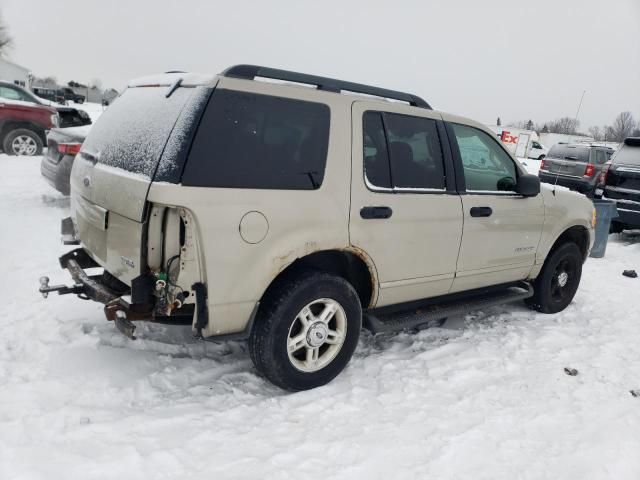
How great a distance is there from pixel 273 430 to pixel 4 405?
1.53 meters

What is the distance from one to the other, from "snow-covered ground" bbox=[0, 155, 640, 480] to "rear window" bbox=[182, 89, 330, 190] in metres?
1.39

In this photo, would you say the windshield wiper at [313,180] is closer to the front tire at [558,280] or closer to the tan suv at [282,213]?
the tan suv at [282,213]

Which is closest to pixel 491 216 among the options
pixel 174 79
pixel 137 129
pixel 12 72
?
pixel 174 79

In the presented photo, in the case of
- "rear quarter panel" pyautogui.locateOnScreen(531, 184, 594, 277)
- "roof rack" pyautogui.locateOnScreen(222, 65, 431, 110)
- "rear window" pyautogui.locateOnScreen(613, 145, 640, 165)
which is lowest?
"rear quarter panel" pyautogui.locateOnScreen(531, 184, 594, 277)

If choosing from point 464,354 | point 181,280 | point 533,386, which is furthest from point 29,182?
point 533,386

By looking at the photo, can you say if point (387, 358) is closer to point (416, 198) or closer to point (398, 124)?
point (416, 198)

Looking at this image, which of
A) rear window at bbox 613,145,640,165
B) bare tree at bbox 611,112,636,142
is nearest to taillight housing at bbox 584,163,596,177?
rear window at bbox 613,145,640,165

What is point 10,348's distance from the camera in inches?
130

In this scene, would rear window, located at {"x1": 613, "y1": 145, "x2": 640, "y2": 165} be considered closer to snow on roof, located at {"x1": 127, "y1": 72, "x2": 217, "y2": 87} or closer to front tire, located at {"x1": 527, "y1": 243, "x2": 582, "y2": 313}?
front tire, located at {"x1": 527, "y1": 243, "x2": 582, "y2": 313}

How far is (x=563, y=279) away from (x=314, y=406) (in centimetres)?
341

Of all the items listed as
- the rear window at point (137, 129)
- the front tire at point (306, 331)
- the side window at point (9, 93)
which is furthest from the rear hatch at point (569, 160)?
the side window at point (9, 93)

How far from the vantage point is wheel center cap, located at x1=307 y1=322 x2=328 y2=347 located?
3086mm

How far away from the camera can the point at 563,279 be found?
5.05 meters

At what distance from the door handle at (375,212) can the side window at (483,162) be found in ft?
3.18
